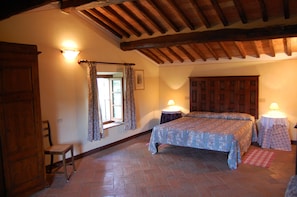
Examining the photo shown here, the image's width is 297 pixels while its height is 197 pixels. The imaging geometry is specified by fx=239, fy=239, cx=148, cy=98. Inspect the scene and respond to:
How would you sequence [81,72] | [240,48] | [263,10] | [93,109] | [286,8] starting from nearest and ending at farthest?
[286,8], [263,10], [81,72], [93,109], [240,48]

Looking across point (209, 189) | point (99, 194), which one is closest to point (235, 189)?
point (209, 189)

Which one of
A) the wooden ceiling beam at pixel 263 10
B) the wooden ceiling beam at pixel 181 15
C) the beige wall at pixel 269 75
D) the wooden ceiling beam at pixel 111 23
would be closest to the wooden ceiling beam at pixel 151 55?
the beige wall at pixel 269 75

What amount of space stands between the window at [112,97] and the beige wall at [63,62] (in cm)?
39

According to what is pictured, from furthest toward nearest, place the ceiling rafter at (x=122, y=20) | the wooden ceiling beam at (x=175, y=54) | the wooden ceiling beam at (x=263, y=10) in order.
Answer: the wooden ceiling beam at (x=175, y=54)
the ceiling rafter at (x=122, y=20)
the wooden ceiling beam at (x=263, y=10)

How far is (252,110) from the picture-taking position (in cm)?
611

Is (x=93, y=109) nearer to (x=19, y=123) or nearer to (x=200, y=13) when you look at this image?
(x=19, y=123)

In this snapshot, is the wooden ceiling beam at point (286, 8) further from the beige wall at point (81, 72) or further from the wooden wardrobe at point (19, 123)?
the wooden wardrobe at point (19, 123)

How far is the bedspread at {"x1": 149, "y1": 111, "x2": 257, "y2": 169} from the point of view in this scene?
4.36 meters

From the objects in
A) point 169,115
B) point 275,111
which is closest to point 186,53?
point 169,115

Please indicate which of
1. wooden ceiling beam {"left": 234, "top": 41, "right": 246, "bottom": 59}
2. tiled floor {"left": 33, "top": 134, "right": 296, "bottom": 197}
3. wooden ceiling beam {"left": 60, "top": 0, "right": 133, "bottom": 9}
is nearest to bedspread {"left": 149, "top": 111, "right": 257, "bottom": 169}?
tiled floor {"left": 33, "top": 134, "right": 296, "bottom": 197}

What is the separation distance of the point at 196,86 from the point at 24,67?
4769mm

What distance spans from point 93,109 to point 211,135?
2473mm

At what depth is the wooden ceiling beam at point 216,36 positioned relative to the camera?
4137mm

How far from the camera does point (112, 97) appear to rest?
6273 millimetres
